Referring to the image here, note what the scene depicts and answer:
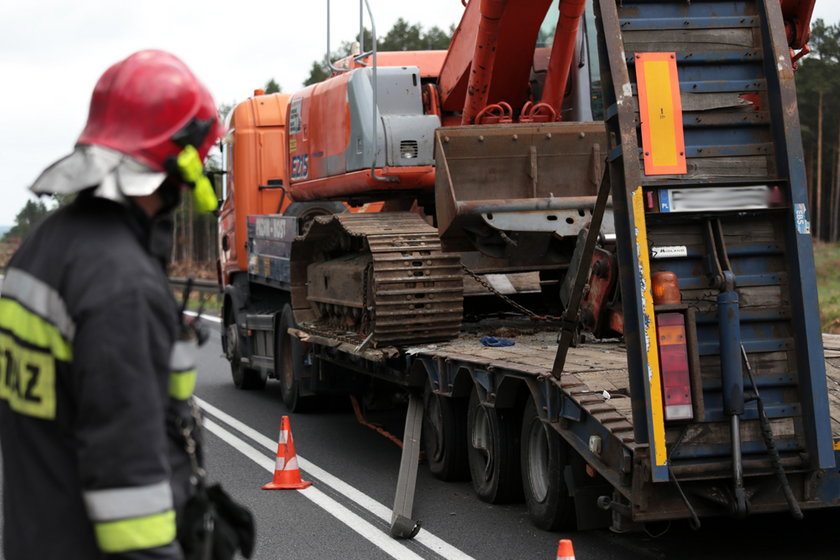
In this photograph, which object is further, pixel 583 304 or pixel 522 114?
pixel 522 114

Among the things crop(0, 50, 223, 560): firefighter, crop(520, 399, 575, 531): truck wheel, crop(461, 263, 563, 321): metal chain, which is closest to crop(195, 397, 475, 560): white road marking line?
crop(520, 399, 575, 531): truck wheel

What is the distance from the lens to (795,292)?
6.14m

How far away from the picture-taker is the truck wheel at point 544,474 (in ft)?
23.3

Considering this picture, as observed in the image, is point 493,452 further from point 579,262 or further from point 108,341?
point 108,341

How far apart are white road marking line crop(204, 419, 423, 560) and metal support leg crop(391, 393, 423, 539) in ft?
0.34

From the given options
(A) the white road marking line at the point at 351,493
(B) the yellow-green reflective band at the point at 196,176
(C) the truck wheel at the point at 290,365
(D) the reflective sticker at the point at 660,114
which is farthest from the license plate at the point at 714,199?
(C) the truck wheel at the point at 290,365

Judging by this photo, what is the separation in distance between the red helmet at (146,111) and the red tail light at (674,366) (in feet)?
11.6

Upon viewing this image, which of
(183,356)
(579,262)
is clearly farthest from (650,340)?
(183,356)

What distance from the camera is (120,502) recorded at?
95.6 inches

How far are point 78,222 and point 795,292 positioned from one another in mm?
4366

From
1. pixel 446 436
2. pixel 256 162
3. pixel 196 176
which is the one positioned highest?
pixel 256 162

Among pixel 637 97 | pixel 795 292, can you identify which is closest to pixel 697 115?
pixel 637 97

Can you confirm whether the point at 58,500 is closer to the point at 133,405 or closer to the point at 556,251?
the point at 133,405

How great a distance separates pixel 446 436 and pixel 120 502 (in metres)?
6.66
